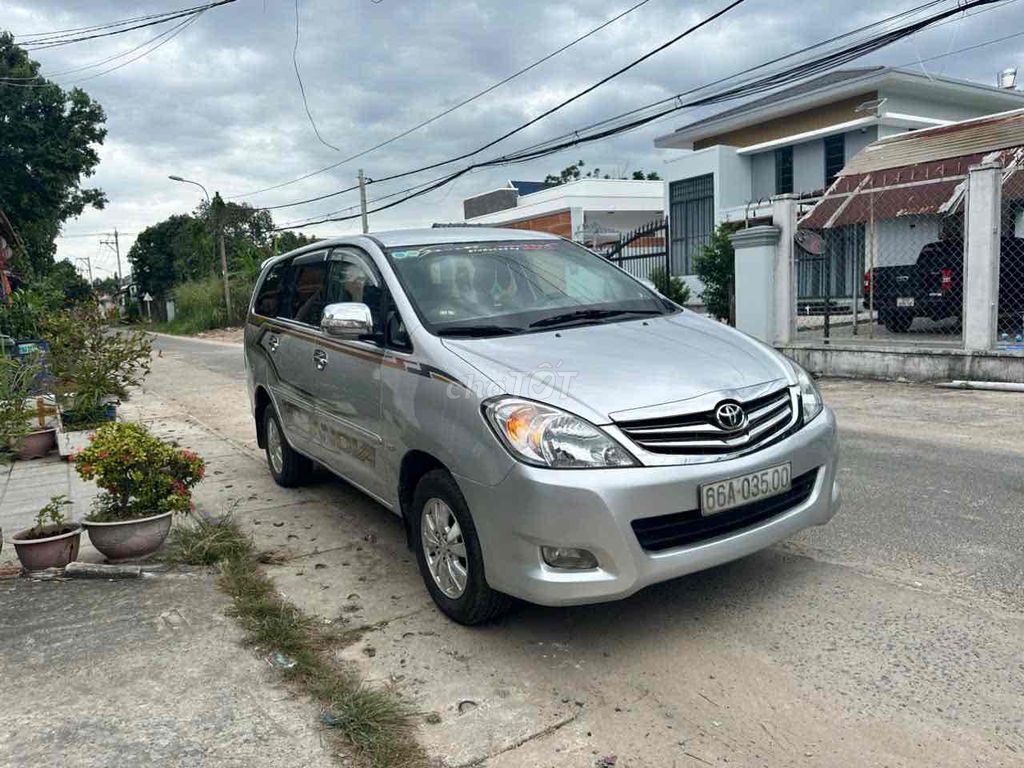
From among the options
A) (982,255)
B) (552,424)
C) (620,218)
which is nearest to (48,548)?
(552,424)

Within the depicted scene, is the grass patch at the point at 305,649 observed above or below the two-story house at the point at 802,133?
below

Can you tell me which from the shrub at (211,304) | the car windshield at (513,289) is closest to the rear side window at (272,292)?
the car windshield at (513,289)

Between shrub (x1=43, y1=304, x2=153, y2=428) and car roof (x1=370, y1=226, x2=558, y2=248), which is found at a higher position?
car roof (x1=370, y1=226, x2=558, y2=248)

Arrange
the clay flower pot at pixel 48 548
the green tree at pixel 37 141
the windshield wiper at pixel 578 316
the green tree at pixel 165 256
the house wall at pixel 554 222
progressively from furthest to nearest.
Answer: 1. the green tree at pixel 165 256
2. the house wall at pixel 554 222
3. the green tree at pixel 37 141
4. the clay flower pot at pixel 48 548
5. the windshield wiper at pixel 578 316

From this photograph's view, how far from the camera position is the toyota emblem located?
3.09 meters

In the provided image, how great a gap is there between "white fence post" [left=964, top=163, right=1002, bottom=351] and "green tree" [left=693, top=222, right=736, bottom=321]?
4.66m

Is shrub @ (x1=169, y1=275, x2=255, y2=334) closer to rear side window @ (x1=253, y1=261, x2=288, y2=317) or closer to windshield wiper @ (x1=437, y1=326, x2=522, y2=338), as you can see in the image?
rear side window @ (x1=253, y1=261, x2=288, y2=317)

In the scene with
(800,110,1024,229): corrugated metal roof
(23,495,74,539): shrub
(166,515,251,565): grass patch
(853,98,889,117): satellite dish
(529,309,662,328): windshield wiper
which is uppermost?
(853,98,889,117): satellite dish

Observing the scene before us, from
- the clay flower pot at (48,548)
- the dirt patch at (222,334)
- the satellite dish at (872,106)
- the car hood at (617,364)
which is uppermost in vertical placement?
the satellite dish at (872,106)

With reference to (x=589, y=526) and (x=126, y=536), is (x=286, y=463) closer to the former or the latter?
(x=126, y=536)

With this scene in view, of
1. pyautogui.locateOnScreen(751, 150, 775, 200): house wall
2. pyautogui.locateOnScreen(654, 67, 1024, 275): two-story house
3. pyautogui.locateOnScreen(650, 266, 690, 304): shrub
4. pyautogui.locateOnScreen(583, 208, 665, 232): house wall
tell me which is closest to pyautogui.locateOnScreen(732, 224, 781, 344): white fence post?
pyautogui.locateOnScreen(650, 266, 690, 304): shrub

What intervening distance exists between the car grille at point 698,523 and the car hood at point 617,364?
0.43 meters

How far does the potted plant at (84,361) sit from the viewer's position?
9375 millimetres

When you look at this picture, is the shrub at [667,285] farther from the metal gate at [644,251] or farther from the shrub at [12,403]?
the shrub at [12,403]
